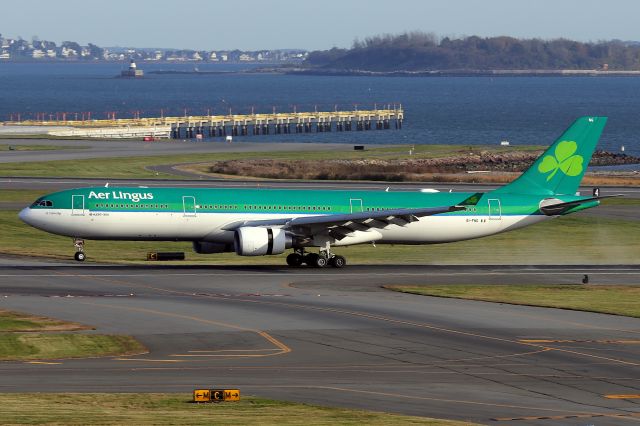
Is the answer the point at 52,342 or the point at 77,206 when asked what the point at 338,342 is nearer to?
the point at 52,342

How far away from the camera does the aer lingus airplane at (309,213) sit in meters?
63.2

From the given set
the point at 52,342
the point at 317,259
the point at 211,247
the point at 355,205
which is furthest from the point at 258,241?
the point at 52,342

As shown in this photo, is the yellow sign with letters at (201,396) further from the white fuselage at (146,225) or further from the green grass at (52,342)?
the white fuselage at (146,225)

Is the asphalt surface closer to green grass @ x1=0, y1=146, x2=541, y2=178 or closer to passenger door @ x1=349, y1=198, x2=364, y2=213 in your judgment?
green grass @ x1=0, y1=146, x2=541, y2=178

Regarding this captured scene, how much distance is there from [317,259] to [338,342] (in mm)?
22935

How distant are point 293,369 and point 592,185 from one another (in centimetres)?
8496

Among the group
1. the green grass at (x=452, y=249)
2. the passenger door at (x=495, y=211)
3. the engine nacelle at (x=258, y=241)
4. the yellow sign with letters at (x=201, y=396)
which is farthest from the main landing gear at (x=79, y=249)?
the yellow sign with letters at (x=201, y=396)

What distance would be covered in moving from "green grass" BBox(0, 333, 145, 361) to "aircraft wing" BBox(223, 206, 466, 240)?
21.0m

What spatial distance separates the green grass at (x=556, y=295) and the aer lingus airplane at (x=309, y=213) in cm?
556

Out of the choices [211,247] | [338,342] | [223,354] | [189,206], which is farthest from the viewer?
[211,247]

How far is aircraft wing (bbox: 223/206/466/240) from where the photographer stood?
63969mm

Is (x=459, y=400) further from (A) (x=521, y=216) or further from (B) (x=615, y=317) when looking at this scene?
(A) (x=521, y=216)

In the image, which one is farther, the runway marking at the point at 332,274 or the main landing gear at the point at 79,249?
the main landing gear at the point at 79,249

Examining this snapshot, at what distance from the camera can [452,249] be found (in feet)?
256
